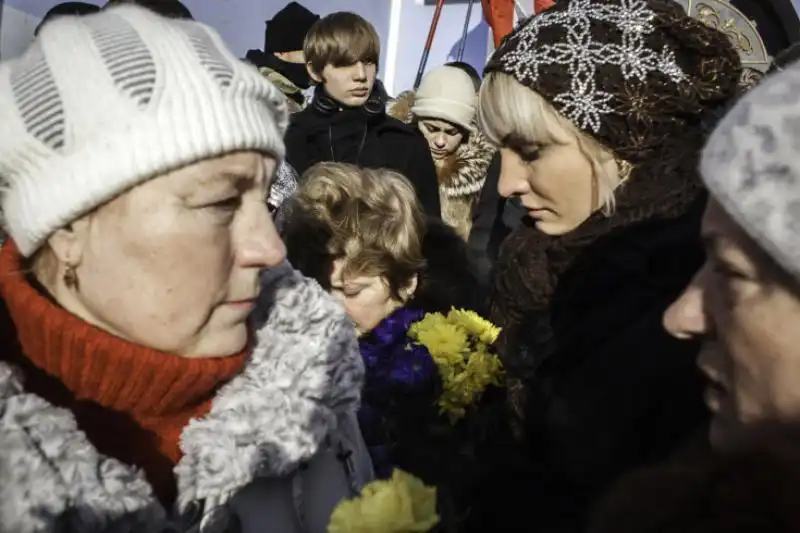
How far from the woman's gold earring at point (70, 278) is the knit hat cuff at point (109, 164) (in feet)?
0.21

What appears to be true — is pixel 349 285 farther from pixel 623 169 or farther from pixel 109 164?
pixel 109 164

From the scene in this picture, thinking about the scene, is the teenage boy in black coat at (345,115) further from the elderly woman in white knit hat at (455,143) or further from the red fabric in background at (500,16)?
the red fabric in background at (500,16)

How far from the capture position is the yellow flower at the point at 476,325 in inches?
101

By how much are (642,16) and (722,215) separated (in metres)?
0.93

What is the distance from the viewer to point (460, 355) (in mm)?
2516

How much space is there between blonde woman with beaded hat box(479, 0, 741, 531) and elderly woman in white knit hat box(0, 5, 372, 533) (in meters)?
0.62

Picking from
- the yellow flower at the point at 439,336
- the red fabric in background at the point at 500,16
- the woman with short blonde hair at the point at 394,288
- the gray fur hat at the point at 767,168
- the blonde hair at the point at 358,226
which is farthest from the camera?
the red fabric in background at the point at 500,16

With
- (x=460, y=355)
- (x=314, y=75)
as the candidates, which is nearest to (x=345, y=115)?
(x=314, y=75)

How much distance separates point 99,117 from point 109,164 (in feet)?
0.24

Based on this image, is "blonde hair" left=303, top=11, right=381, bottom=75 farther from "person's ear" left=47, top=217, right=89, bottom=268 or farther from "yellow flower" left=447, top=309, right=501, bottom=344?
"person's ear" left=47, top=217, right=89, bottom=268

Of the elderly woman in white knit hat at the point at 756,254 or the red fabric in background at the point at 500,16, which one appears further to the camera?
the red fabric in background at the point at 500,16

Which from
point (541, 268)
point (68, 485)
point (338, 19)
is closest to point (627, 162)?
point (541, 268)

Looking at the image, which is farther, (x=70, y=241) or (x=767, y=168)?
(x=70, y=241)

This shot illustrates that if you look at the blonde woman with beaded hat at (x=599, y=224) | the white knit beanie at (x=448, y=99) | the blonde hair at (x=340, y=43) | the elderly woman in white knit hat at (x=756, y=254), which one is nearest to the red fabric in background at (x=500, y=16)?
the white knit beanie at (x=448, y=99)
